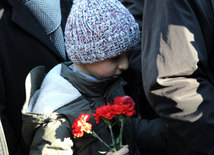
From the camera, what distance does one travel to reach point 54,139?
168cm

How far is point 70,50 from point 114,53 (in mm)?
281

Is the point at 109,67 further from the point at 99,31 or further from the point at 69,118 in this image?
the point at 69,118

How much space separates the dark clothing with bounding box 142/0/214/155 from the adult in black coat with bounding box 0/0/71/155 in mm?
1203

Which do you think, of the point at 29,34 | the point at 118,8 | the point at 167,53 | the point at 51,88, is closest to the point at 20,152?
the point at 51,88

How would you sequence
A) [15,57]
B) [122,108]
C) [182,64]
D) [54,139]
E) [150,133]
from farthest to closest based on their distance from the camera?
1. [15,57]
2. [150,133]
3. [54,139]
4. [122,108]
5. [182,64]

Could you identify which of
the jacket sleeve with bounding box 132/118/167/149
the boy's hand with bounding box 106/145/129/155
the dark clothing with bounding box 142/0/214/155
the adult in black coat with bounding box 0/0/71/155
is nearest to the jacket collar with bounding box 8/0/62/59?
the adult in black coat with bounding box 0/0/71/155

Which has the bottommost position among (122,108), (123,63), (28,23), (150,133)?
(150,133)

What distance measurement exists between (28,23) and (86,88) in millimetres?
783

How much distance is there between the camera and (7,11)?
222cm

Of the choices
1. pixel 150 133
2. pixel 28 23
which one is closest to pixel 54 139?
pixel 150 133

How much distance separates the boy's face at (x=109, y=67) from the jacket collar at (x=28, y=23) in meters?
0.65

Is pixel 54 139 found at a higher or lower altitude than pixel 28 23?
lower

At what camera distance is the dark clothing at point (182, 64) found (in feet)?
3.88

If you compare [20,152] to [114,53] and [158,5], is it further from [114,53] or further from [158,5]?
[158,5]
